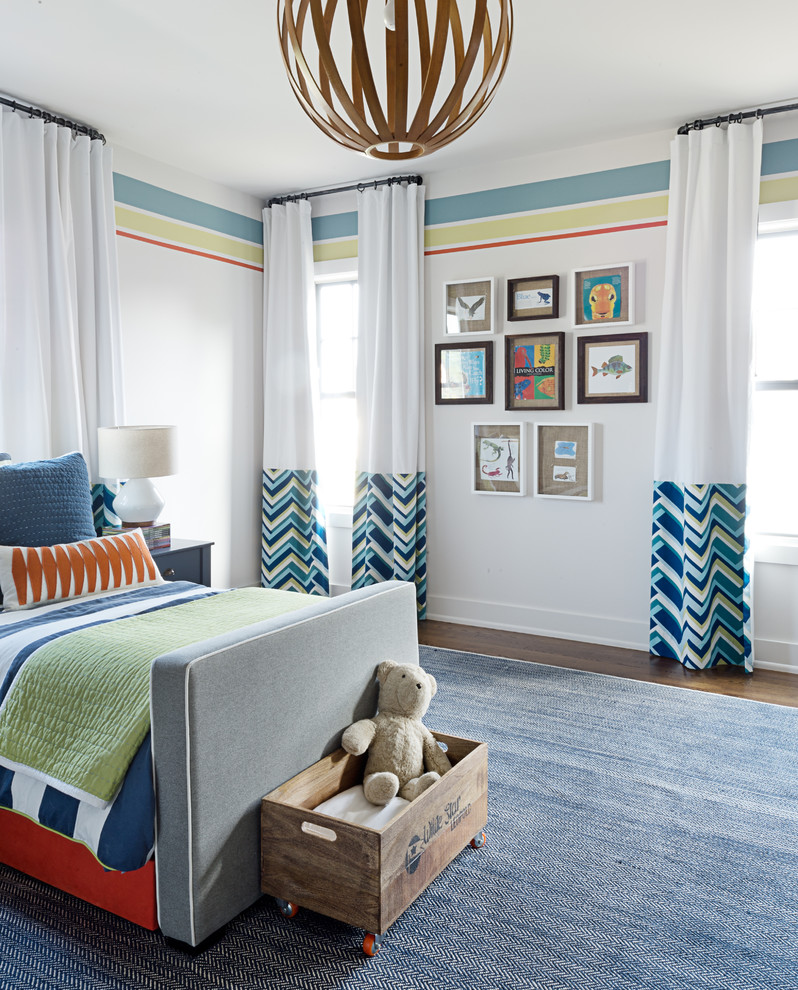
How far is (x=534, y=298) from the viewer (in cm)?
414

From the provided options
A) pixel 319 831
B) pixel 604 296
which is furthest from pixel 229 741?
pixel 604 296

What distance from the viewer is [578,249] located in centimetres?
403

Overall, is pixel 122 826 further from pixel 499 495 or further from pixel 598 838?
pixel 499 495

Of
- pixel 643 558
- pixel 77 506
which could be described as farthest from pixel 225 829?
pixel 643 558

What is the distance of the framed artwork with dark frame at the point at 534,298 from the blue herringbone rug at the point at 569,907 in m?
2.30

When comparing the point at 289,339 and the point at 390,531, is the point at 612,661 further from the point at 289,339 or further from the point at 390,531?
the point at 289,339

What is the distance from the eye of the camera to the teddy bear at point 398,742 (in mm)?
2004

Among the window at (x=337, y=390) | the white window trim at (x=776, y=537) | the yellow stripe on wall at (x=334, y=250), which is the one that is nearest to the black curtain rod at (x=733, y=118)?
the white window trim at (x=776, y=537)

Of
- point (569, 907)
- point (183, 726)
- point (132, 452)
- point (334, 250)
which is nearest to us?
point (183, 726)

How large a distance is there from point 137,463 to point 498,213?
2.41 m

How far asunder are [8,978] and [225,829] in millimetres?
556

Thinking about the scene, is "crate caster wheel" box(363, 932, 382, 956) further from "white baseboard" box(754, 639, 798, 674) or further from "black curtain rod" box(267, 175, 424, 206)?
"black curtain rod" box(267, 175, 424, 206)

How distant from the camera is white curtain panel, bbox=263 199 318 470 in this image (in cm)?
480

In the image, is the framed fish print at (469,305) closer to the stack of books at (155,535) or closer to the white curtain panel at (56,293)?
the white curtain panel at (56,293)
